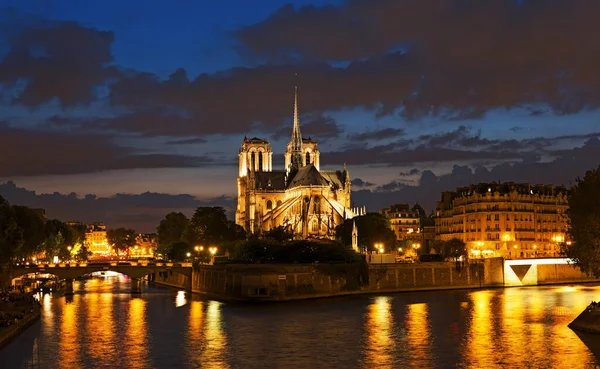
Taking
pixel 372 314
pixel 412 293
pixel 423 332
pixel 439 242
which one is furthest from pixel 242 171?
pixel 423 332

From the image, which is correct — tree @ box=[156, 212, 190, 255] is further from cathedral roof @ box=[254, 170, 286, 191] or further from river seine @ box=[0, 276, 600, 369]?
river seine @ box=[0, 276, 600, 369]

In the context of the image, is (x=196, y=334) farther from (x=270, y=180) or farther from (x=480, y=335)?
(x=270, y=180)

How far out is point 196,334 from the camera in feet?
181

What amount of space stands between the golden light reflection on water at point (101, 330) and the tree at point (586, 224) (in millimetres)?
28262

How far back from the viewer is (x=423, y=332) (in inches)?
2173

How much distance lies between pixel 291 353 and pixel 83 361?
10343mm

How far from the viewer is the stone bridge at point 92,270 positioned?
83.2 meters

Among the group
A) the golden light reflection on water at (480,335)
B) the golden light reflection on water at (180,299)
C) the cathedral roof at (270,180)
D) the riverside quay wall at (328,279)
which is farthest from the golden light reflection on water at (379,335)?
the cathedral roof at (270,180)

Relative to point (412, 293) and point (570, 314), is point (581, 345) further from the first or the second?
point (412, 293)

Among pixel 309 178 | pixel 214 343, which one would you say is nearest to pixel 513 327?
pixel 214 343

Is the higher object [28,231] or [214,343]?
[28,231]

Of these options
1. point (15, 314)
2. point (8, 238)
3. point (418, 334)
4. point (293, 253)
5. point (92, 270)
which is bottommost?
point (418, 334)

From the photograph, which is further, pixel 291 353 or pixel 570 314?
pixel 570 314

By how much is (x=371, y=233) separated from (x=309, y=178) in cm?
2849
